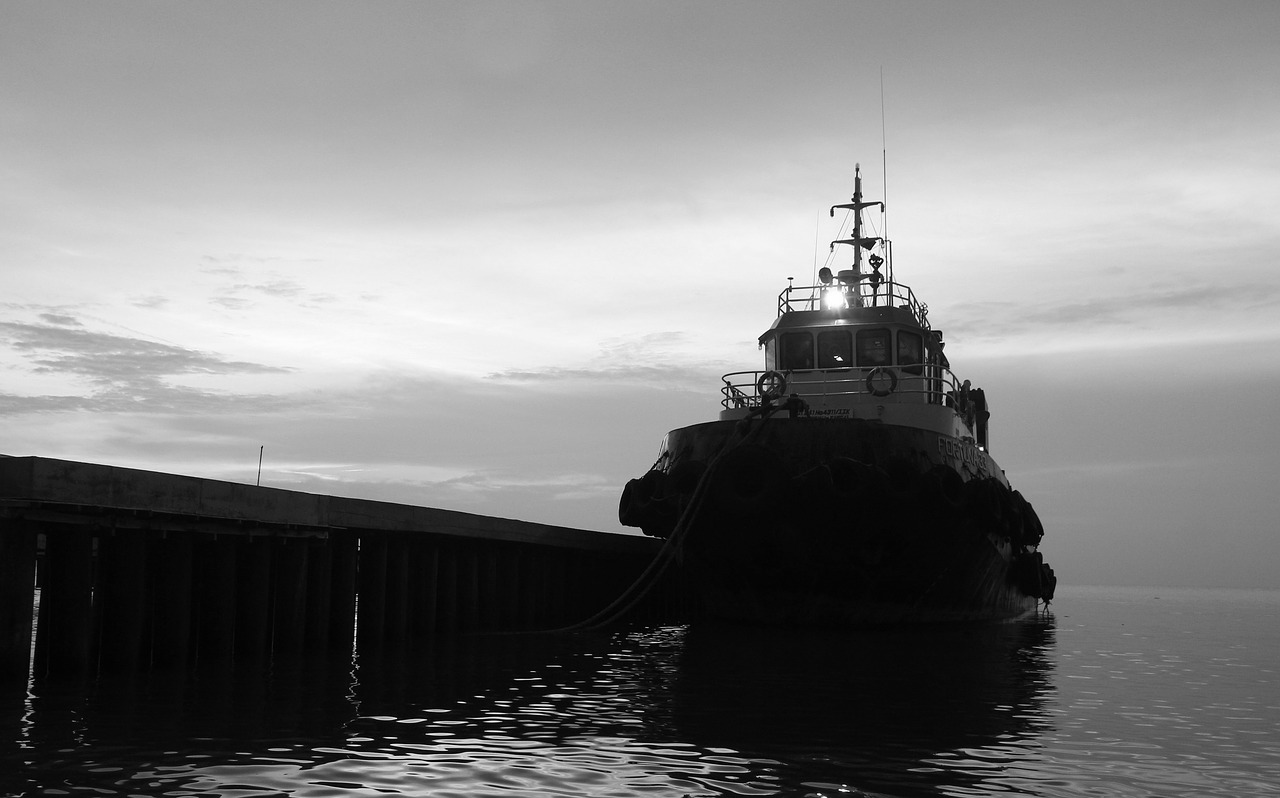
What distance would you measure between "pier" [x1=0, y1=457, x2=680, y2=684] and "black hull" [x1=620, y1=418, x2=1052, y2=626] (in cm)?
358

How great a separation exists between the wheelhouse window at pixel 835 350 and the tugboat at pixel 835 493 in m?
0.03

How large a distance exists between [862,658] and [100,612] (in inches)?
423

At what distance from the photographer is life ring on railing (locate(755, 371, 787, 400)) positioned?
21.5 meters

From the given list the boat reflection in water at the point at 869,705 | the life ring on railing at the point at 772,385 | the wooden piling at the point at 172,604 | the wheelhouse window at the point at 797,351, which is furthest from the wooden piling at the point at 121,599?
the wheelhouse window at the point at 797,351

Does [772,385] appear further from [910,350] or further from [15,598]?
[15,598]

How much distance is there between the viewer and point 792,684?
1438 cm

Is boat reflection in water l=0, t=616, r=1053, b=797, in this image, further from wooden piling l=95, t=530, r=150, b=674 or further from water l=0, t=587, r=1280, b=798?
wooden piling l=95, t=530, r=150, b=674

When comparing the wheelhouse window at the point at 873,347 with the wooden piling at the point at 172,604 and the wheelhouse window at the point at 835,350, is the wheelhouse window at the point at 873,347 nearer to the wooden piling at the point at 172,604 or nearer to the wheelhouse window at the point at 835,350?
the wheelhouse window at the point at 835,350

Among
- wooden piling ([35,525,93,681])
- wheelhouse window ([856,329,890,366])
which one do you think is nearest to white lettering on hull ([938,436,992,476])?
wheelhouse window ([856,329,890,366])

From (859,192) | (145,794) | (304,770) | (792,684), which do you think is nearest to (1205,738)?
(792,684)

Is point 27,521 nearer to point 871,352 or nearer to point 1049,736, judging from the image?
point 1049,736

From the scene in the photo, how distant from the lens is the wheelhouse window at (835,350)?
23.8 m

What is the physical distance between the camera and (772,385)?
2203 cm

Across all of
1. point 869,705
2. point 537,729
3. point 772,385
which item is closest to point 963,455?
point 772,385
